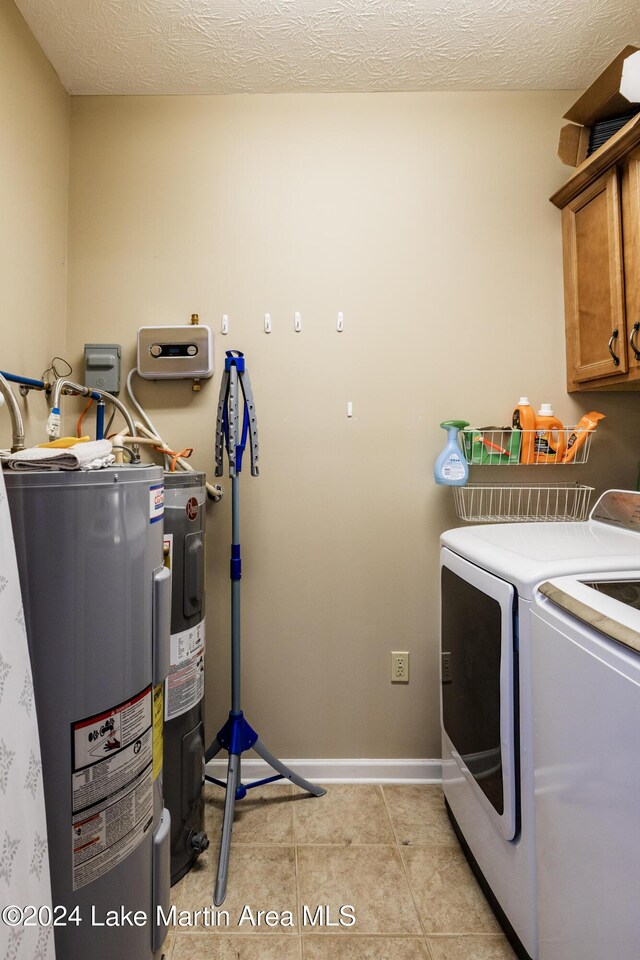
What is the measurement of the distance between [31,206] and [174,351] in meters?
0.63

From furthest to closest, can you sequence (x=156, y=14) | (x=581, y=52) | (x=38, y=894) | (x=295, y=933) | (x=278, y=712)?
(x=278, y=712), (x=581, y=52), (x=156, y=14), (x=295, y=933), (x=38, y=894)

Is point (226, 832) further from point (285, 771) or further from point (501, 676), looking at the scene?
point (501, 676)

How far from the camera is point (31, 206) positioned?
1612 mm

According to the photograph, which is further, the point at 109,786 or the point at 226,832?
→ the point at 226,832

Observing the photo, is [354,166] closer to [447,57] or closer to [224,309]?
[447,57]

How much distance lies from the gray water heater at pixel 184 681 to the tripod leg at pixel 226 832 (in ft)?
0.21

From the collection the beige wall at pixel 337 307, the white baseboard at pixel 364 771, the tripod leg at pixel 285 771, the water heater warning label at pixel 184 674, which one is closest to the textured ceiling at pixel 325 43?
the beige wall at pixel 337 307

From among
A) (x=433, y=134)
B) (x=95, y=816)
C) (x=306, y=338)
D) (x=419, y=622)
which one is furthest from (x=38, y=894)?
(x=433, y=134)

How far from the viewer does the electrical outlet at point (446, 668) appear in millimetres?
1503

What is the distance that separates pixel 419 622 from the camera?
6.10 feet

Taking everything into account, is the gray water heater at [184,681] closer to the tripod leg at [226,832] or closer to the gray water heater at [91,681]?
the tripod leg at [226,832]

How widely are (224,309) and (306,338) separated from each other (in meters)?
0.33

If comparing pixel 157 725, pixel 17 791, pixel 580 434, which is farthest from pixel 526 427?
pixel 17 791

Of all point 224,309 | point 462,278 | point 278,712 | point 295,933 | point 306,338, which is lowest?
point 295,933
